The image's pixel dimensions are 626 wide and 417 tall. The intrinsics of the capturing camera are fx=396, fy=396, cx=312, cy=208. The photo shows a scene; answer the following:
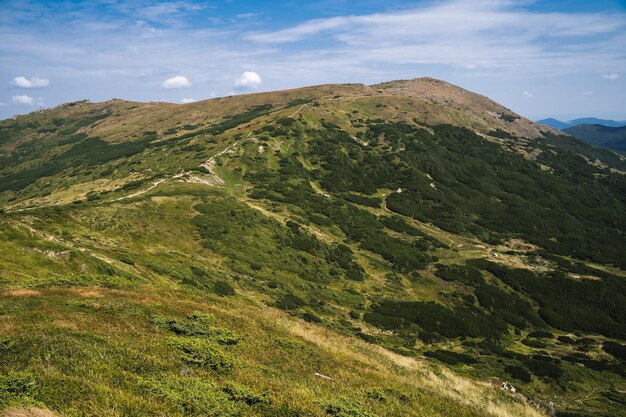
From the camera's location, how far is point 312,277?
215ft

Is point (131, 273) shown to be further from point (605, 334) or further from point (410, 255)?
point (605, 334)

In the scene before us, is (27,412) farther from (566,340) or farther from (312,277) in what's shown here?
(566,340)

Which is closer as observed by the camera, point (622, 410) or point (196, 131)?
point (622, 410)

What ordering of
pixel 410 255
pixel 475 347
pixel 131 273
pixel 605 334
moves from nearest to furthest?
pixel 131 273 < pixel 475 347 < pixel 605 334 < pixel 410 255

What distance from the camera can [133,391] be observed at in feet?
39.8

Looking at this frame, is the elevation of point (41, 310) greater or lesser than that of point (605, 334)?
greater

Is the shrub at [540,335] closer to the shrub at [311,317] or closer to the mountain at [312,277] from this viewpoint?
the mountain at [312,277]

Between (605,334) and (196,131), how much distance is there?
156 meters

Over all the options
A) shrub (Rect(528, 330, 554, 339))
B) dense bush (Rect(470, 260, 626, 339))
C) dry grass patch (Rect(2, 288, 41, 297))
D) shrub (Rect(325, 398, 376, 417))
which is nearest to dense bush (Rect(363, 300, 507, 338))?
shrub (Rect(528, 330, 554, 339))

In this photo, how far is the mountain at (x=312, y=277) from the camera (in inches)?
602

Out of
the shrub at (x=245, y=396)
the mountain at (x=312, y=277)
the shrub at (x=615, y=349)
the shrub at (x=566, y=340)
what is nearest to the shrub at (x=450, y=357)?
the mountain at (x=312, y=277)

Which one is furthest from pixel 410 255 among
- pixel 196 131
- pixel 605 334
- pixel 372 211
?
pixel 196 131

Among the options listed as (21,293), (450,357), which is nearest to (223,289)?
(21,293)

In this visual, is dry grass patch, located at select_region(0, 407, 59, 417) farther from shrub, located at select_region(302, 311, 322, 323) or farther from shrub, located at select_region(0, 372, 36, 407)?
shrub, located at select_region(302, 311, 322, 323)
